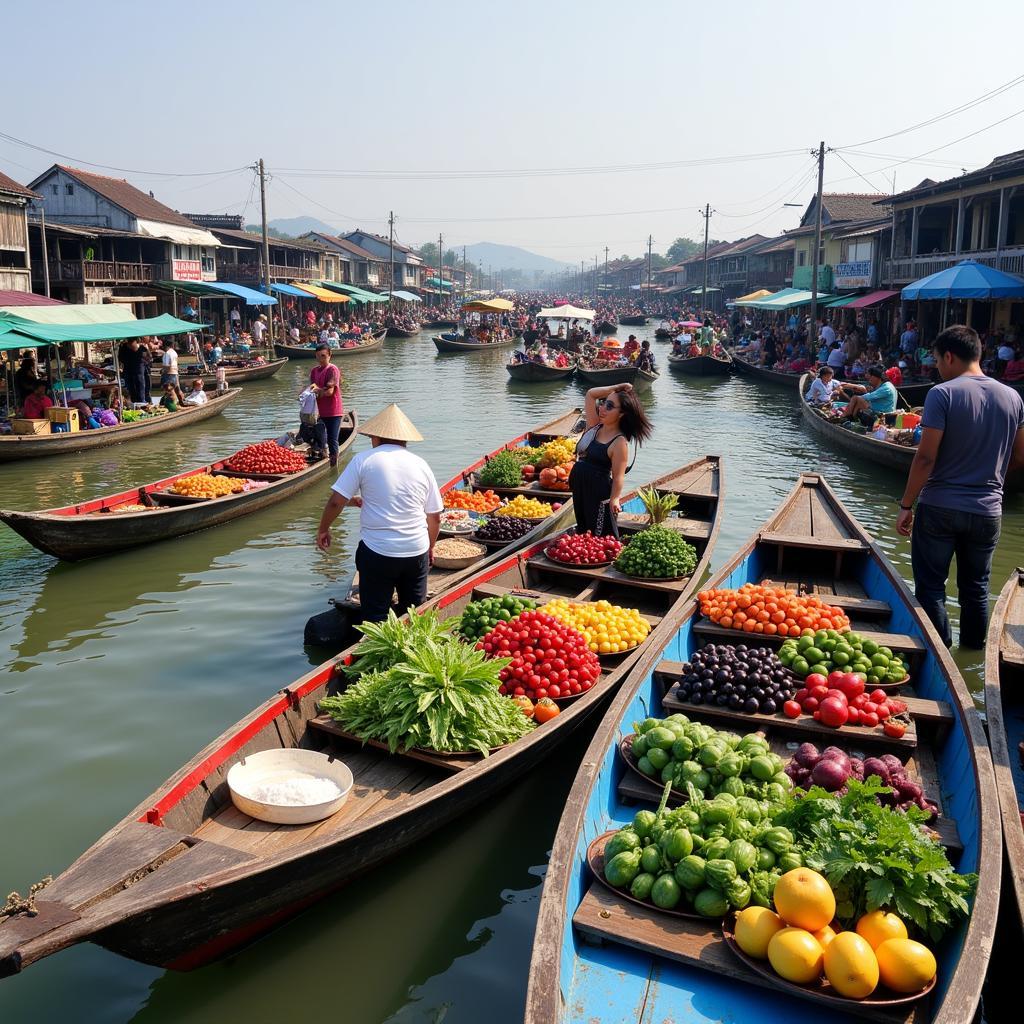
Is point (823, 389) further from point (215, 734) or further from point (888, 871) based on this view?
point (888, 871)

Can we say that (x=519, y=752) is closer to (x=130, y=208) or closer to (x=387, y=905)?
(x=387, y=905)

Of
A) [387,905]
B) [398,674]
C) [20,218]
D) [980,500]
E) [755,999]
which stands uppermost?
[20,218]

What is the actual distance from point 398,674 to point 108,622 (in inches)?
192

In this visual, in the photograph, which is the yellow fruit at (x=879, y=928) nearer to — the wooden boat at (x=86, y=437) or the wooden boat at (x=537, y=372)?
the wooden boat at (x=86, y=437)

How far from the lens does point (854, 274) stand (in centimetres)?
3403

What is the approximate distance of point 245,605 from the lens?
9.09 m

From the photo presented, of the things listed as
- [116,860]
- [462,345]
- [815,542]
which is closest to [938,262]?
[462,345]

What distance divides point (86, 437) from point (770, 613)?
13620 millimetres

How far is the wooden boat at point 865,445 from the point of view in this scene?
564 inches

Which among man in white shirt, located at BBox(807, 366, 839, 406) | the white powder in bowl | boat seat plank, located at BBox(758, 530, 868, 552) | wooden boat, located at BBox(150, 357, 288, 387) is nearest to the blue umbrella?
man in white shirt, located at BBox(807, 366, 839, 406)

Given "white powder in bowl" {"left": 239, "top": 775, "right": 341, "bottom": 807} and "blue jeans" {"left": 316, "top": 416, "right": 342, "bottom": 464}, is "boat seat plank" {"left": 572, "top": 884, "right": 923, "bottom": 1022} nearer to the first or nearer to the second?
"white powder in bowl" {"left": 239, "top": 775, "right": 341, "bottom": 807}

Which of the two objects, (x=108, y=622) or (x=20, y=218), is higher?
(x=20, y=218)

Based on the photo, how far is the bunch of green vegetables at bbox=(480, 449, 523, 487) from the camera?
1097 centimetres

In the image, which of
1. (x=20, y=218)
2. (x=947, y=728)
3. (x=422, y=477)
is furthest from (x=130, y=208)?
(x=947, y=728)
